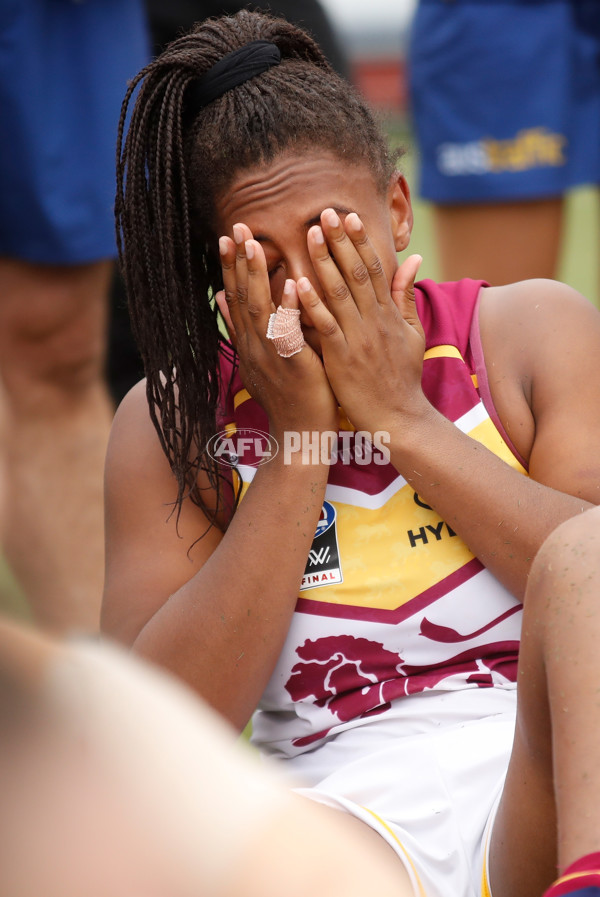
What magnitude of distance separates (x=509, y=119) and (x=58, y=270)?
200 cm

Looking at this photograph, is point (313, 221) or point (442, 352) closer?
point (313, 221)

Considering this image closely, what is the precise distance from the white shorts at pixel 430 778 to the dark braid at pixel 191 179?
1.66 ft

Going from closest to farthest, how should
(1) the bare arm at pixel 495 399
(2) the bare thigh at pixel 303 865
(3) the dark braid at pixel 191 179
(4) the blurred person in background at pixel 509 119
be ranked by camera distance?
(2) the bare thigh at pixel 303 865, (1) the bare arm at pixel 495 399, (3) the dark braid at pixel 191 179, (4) the blurred person in background at pixel 509 119

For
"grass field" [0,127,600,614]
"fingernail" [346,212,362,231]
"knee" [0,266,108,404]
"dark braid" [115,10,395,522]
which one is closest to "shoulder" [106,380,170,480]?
"dark braid" [115,10,395,522]

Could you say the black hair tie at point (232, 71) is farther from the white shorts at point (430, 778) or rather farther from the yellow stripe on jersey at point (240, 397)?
the white shorts at point (430, 778)

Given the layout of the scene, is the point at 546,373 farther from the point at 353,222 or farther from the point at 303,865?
the point at 303,865

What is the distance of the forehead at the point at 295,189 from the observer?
75.6 inches

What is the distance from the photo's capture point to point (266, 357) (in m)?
→ 1.99

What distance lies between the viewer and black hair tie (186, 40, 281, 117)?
79.5 inches

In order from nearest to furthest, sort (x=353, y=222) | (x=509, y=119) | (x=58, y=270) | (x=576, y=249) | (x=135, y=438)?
(x=353, y=222) → (x=135, y=438) → (x=58, y=270) → (x=509, y=119) → (x=576, y=249)

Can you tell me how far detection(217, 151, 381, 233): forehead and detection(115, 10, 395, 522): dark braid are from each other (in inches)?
1.2

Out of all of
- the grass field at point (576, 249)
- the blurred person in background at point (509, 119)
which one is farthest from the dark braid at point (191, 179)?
the grass field at point (576, 249)

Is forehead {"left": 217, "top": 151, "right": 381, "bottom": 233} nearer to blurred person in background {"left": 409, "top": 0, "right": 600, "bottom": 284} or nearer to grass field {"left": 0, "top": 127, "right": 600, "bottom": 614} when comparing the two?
blurred person in background {"left": 409, "top": 0, "right": 600, "bottom": 284}

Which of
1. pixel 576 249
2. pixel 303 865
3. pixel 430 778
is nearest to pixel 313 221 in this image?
pixel 430 778
